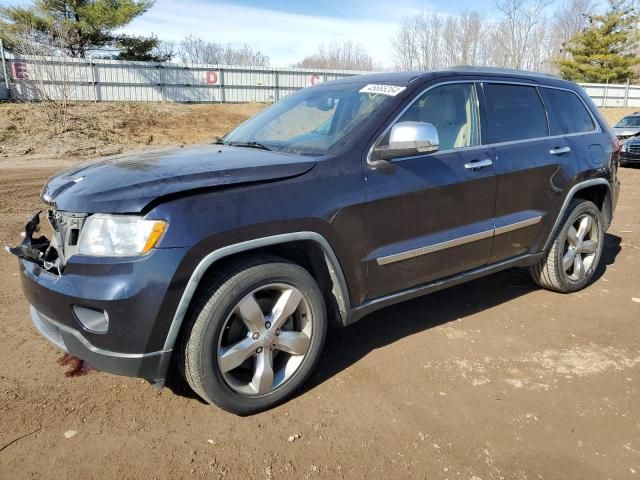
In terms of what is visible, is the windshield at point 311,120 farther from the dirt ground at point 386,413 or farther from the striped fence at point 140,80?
the striped fence at point 140,80

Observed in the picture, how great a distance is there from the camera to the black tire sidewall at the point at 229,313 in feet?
8.55

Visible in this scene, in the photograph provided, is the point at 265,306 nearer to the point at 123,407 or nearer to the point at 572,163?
the point at 123,407

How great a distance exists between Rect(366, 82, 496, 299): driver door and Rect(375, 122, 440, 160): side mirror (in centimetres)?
7

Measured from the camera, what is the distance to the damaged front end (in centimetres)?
259

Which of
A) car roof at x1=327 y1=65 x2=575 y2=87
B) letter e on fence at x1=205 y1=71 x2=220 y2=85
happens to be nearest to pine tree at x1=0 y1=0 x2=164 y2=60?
letter e on fence at x1=205 y1=71 x2=220 y2=85

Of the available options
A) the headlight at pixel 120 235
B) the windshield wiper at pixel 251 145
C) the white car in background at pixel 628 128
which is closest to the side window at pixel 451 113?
the windshield wiper at pixel 251 145

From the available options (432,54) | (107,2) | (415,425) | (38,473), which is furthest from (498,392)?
(432,54)

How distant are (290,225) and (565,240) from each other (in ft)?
9.57

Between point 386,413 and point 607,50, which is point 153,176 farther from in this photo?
point 607,50

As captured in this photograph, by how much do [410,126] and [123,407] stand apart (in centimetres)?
227

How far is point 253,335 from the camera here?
2.79 meters

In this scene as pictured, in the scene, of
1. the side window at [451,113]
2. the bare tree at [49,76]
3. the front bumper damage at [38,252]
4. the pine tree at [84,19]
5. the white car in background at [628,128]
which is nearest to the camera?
the front bumper damage at [38,252]

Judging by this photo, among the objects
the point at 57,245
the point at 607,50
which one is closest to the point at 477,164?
the point at 57,245

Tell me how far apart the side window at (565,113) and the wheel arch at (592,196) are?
473mm
